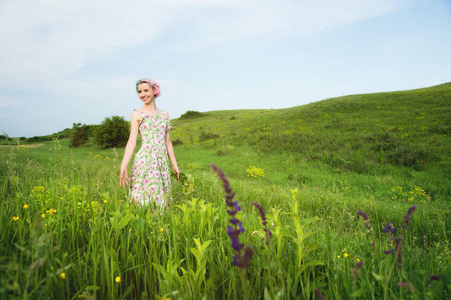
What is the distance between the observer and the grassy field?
1499 millimetres

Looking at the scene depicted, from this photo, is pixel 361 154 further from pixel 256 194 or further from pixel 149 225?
pixel 149 225

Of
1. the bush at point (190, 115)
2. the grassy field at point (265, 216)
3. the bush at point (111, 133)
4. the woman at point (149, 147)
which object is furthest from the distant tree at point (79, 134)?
the woman at point (149, 147)

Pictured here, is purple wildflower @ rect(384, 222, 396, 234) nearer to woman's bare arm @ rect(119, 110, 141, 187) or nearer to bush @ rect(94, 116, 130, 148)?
woman's bare arm @ rect(119, 110, 141, 187)

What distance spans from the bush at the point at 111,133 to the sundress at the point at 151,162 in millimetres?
29790

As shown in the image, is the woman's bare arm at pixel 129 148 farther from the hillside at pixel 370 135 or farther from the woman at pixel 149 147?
the hillside at pixel 370 135

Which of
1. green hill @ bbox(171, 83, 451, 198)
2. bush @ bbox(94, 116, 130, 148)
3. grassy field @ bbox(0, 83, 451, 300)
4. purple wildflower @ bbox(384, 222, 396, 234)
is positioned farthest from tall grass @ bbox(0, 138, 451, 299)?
Result: bush @ bbox(94, 116, 130, 148)

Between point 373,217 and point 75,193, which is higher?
point 75,193

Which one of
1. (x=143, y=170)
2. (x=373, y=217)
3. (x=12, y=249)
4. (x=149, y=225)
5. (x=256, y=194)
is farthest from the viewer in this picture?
(x=256, y=194)

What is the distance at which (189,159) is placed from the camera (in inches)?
631

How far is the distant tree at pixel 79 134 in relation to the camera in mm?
34812

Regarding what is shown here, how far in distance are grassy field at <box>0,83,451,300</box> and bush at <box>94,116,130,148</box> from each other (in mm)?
12736

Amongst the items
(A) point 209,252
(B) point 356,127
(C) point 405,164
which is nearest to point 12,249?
(A) point 209,252

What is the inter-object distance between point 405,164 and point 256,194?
9.53m

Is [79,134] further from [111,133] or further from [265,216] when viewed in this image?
[265,216]
